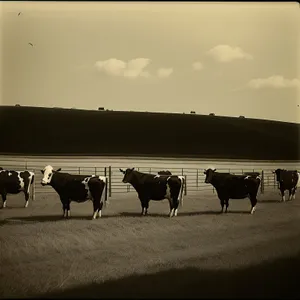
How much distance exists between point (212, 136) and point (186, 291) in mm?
663

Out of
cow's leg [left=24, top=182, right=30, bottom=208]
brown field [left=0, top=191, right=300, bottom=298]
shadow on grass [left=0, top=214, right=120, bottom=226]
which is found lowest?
brown field [left=0, top=191, right=300, bottom=298]

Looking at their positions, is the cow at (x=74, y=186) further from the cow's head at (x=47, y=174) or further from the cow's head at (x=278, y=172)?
the cow's head at (x=278, y=172)

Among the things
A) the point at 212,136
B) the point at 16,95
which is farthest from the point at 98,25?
the point at 212,136

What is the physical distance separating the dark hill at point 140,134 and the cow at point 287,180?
0.07 metres

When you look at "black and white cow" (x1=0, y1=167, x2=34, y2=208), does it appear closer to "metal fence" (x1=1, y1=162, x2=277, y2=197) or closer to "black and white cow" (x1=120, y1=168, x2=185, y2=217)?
"metal fence" (x1=1, y1=162, x2=277, y2=197)

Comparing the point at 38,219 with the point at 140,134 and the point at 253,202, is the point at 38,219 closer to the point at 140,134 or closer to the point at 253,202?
the point at 140,134

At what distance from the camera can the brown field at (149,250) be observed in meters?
1.38

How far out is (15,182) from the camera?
1438mm

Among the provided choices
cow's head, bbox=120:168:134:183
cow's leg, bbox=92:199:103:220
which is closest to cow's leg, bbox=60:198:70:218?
cow's leg, bbox=92:199:103:220

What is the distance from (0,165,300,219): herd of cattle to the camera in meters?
1.50

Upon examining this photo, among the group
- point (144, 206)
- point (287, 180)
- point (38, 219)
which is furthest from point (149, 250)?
point (287, 180)

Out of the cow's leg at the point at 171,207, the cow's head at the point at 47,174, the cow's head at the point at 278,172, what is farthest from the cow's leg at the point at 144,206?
the cow's head at the point at 278,172

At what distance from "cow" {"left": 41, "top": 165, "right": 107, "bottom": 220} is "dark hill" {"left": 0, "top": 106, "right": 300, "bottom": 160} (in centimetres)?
10

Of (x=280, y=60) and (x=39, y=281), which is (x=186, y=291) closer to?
(x=39, y=281)
